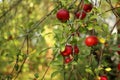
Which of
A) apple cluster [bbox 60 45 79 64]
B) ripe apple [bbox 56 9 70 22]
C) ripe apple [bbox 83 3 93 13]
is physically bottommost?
apple cluster [bbox 60 45 79 64]

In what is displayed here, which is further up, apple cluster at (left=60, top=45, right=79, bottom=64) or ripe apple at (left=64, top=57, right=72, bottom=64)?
apple cluster at (left=60, top=45, right=79, bottom=64)

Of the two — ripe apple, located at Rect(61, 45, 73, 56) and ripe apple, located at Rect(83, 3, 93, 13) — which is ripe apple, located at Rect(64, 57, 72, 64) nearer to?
ripe apple, located at Rect(61, 45, 73, 56)

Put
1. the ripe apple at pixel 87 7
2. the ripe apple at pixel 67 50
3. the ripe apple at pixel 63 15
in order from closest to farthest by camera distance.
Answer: the ripe apple at pixel 67 50, the ripe apple at pixel 63 15, the ripe apple at pixel 87 7

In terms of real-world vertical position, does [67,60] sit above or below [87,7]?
below

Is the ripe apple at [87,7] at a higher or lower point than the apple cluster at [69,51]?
higher

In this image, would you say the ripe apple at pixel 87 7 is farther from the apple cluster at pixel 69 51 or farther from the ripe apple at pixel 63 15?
the apple cluster at pixel 69 51

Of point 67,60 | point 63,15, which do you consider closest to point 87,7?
point 63,15

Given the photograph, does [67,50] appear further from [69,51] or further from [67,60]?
[67,60]

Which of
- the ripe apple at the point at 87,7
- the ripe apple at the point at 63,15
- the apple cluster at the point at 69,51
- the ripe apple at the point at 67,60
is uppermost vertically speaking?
the ripe apple at the point at 87,7

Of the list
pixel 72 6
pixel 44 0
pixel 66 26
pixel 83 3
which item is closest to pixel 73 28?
pixel 66 26

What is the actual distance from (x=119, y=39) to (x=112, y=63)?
0.24 m

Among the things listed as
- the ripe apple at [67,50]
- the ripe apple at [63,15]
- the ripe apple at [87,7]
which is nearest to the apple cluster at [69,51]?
the ripe apple at [67,50]

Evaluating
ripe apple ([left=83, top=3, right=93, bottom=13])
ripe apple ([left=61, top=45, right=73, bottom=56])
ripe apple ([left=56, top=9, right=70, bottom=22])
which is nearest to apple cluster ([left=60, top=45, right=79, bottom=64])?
ripe apple ([left=61, top=45, right=73, bottom=56])

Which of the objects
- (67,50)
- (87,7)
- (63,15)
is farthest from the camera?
(87,7)
